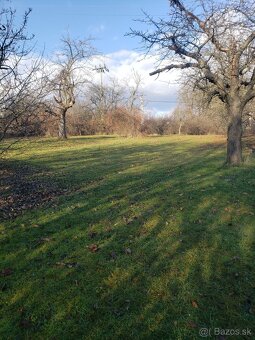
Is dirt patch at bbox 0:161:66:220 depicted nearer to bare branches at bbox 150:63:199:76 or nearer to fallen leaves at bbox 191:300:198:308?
fallen leaves at bbox 191:300:198:308

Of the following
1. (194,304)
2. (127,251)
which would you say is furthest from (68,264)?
(194,304)

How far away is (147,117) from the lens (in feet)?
194

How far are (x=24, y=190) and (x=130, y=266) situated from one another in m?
6.46

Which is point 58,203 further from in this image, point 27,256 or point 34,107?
point 27,256

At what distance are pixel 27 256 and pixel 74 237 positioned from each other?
3.37ft

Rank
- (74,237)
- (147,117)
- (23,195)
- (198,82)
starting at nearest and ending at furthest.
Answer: (74,237), (23,195), (198,82), (147,117)

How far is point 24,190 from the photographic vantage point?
10.3m

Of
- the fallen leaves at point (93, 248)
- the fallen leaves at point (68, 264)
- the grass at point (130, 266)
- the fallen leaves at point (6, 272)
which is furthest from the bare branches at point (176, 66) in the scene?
the fallen leaves at point (6, 272)

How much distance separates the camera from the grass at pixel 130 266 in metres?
3.71

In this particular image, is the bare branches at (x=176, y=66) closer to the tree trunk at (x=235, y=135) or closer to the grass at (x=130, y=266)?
the tree trunk at (x=235, y=135)

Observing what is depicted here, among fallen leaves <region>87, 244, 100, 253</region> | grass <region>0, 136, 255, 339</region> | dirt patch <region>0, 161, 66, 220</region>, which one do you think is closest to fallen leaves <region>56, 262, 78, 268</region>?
grass <region>0, 136, 255, 339</region>

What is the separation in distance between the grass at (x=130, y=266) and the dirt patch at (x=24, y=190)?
0.56m

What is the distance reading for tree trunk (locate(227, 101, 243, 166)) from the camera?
13490 millimetres

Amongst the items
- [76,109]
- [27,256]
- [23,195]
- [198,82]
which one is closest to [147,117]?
[76,109]
